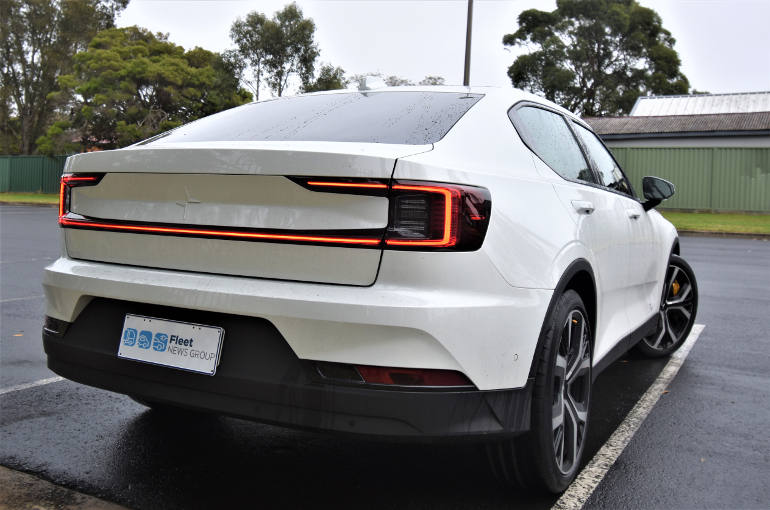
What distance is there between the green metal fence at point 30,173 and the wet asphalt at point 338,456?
3889cm

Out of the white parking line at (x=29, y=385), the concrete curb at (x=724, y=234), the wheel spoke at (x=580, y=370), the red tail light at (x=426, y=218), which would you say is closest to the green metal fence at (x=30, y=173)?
the concrete curb at (x=724, y=234)

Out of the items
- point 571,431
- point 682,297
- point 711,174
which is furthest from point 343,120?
point 711,174

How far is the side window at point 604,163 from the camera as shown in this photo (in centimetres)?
402

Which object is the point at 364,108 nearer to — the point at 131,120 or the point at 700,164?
the point at 700,164

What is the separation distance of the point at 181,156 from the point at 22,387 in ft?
7.83

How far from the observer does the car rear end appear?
7.47 feet

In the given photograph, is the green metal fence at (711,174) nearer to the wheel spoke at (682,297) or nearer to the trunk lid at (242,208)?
the wheel spoke at (682,297)

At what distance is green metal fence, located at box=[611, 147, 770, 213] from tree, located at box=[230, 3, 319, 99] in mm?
17894

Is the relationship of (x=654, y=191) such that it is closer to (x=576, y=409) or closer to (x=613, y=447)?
(x=613, y=447)

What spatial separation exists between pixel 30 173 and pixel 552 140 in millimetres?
42677

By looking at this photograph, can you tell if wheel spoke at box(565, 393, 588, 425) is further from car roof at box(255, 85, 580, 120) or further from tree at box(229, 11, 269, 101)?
tree at box(229, 11, 269, 101)

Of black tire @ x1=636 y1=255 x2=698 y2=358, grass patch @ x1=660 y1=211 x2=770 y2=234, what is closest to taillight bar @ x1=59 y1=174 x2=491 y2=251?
black tire @ x1=636 y1=255 x2=698 y2=358

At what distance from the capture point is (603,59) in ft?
155

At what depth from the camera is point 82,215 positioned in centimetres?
291
